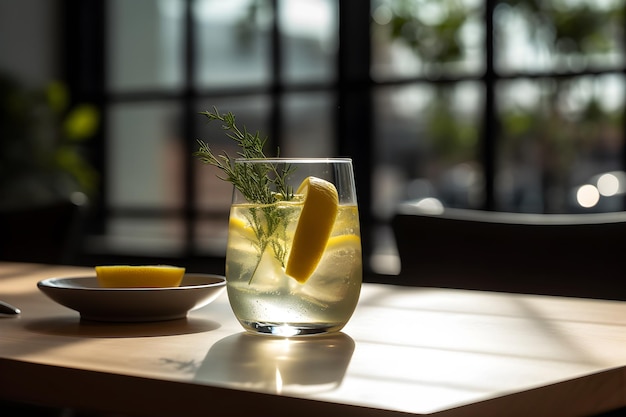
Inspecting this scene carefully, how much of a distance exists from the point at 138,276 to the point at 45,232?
1.32 m

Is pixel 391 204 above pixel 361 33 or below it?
below

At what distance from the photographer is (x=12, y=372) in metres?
0.88

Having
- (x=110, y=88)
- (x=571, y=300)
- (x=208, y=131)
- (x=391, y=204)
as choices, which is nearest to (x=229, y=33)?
(x=208, y=131)

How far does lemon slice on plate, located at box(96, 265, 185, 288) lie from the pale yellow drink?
17 cm

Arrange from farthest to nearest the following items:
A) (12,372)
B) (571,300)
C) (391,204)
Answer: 1. (391,204)
2. (571,300)
3. (12,372)

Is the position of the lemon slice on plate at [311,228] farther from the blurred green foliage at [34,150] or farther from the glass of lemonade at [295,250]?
the blurred green foliage at [34,150]

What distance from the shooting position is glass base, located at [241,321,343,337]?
100 cm

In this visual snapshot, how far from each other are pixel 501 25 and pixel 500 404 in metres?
3.71

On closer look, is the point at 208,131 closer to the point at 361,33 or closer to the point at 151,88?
the point at 151,88

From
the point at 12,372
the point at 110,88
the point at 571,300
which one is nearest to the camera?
the point at 12,372

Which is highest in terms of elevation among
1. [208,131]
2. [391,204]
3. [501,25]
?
[501,25]

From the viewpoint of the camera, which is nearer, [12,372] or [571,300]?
[12,372]

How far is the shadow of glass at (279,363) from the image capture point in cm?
76

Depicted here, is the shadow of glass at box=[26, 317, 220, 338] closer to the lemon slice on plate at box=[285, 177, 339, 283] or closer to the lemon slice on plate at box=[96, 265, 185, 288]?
the lemon slice on plate at box=[96, 265, 185, 288]
